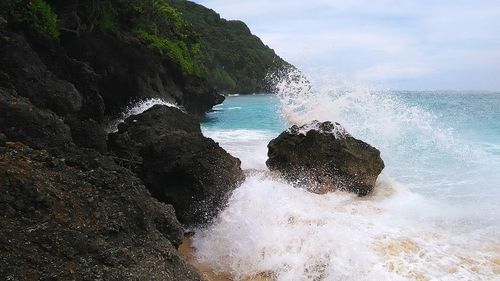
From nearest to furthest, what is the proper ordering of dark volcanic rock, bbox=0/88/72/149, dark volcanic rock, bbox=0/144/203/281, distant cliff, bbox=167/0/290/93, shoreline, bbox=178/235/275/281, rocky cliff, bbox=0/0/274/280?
dark volcanic rock, bbox=0/144/203/281 < rocky cliff, bbox=0/0/274/280 < dark volcanic rock, bbox=0/88/72/149 < shoreline, bbox=178/235/275/281 < distant cliff, bbox=167/0/290/93

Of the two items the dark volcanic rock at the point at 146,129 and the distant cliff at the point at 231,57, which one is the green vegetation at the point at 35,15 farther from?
the distant cliff at the point at 231,57

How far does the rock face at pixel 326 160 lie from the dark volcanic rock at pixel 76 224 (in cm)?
487

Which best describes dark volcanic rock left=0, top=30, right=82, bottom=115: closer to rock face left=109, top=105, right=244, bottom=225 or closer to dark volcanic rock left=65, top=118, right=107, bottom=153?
dark volcanic rock left=65, top=118, right=107, bottom=153

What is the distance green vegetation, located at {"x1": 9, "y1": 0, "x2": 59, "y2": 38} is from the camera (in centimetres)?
887

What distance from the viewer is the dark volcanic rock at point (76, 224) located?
2.91 m

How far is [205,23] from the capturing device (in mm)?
86562

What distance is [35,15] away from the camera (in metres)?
9.42

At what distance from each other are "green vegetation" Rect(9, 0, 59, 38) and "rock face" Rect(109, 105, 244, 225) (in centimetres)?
→ 335

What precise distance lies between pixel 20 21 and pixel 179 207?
5332 millimetres

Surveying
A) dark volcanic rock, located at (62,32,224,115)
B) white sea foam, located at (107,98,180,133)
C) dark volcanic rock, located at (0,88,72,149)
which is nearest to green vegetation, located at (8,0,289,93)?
dark volcanic rock, located at (62,32,224,115)

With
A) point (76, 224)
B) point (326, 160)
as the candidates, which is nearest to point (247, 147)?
point (326, 160)

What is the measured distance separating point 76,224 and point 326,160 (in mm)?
5990

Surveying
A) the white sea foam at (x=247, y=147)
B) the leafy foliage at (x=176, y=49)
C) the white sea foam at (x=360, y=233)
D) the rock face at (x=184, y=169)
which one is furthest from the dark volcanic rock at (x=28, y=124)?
the leafy foliage at (x=176, y=49)

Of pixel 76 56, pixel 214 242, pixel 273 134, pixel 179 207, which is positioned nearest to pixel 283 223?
pixel 214 242
